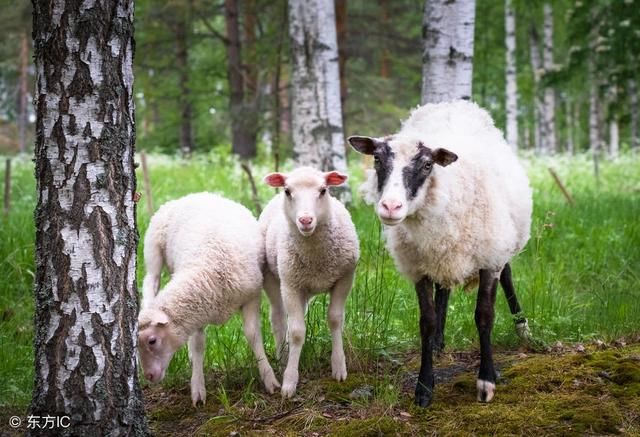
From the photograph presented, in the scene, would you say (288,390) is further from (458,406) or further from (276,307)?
(458,406)

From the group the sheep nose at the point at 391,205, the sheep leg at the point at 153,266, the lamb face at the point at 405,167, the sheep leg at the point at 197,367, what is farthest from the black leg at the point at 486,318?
the sheep leg at the point at 153,266

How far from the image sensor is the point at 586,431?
330 cm

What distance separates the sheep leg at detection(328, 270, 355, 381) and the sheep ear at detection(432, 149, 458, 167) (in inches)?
39.6

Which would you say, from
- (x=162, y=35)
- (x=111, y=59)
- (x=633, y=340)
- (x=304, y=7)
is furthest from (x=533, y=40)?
(x=111, y=59)

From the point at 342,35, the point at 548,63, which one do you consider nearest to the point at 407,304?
the point at 342,35

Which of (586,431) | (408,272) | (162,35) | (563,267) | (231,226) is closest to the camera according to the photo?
(586,431)

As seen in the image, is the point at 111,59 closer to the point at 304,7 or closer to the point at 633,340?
the point at 633,340

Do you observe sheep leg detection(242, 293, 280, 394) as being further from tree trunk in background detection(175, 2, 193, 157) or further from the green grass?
tree trunk in background detection(175, 2, 193, 157)

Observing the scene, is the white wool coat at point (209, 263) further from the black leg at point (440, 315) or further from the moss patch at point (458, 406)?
the black leg at point (440, 315)

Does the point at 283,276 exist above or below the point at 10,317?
above

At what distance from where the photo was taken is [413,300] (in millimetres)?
5535

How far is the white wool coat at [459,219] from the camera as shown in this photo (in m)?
3.71

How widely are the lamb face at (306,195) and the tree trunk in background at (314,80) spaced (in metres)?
3.65

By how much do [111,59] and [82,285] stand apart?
1041 millimetres
